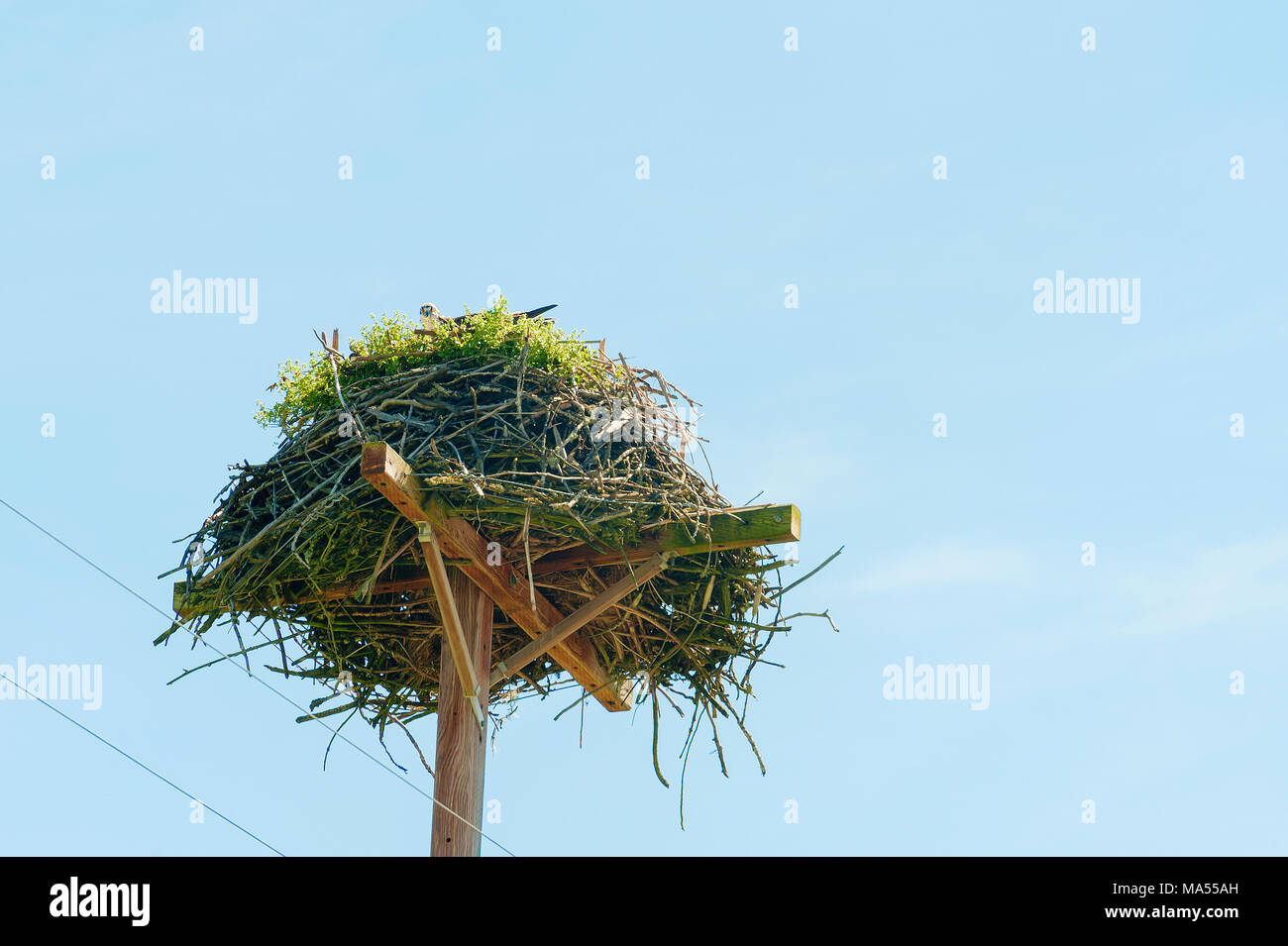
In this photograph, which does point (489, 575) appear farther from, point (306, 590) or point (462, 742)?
point (306, 590)

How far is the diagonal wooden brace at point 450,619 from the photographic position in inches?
259

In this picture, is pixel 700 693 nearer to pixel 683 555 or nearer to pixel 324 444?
pixel 683 555

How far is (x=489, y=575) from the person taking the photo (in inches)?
277

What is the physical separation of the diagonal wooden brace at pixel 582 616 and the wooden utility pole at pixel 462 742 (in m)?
0.22

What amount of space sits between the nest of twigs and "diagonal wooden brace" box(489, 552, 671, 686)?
0.53 feet

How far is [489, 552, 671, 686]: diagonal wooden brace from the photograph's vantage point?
6961 millimetres

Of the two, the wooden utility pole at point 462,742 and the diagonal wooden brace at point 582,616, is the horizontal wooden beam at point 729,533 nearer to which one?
the diagonal wooden brace at point 582,616

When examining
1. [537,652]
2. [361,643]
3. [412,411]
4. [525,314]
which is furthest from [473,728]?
[525,314]

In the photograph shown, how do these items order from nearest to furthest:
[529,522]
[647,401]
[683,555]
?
[529,522] → [683,555] → [647,401]

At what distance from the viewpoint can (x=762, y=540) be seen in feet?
22.5

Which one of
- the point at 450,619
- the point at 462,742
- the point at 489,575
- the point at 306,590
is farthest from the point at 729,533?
the point at 306,590

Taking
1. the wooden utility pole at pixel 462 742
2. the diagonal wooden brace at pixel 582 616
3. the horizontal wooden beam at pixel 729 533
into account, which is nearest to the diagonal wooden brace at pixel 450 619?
the wooden utility pole at pixel 462 742

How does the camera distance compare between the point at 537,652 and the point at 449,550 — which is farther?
the point at 537,652
